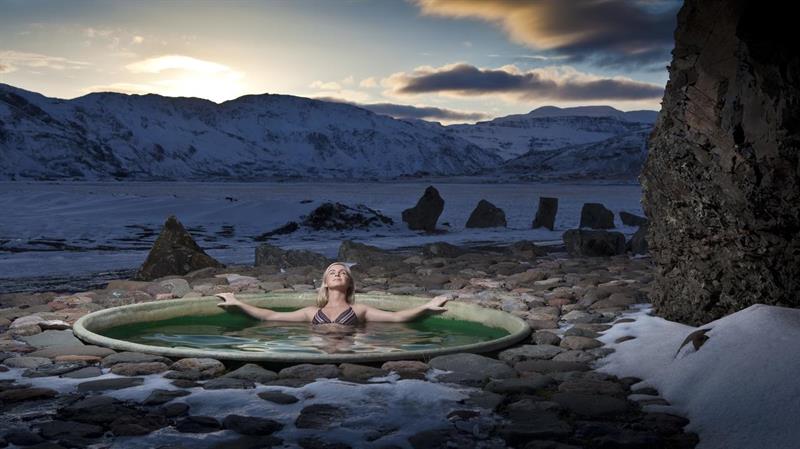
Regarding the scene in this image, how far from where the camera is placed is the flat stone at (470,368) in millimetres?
4504

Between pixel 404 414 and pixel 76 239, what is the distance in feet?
49.8

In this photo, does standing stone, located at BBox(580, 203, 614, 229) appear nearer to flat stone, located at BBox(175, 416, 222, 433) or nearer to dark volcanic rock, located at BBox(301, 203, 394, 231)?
dark volcanic rock, located at BBox(301, 203, 394, 231)

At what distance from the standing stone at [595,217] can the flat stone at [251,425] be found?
61.7 ft

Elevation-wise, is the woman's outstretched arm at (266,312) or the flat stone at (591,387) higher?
the flat stone at (591,387)

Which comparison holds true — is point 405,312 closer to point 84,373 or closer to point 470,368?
point 470,368

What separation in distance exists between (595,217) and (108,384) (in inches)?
737

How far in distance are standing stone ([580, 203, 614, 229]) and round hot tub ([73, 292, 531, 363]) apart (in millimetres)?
15044

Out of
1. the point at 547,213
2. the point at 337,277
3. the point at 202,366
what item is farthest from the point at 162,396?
the point at 547,213

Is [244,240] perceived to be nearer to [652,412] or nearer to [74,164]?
[652,412]

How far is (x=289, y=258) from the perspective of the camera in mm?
11078

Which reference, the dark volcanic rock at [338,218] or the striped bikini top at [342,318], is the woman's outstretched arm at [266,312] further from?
the dark volcanic rock at [338,218]

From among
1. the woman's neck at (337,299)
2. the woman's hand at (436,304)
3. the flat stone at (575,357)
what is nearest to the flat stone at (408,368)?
the flat stone at (575,357)

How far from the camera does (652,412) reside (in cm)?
386

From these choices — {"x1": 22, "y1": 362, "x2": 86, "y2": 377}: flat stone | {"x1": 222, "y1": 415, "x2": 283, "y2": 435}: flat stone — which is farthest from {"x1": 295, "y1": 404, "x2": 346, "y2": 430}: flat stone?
{"x1": 22, "y1": 362, "x2": 86, "y2": 377}: flat stone
